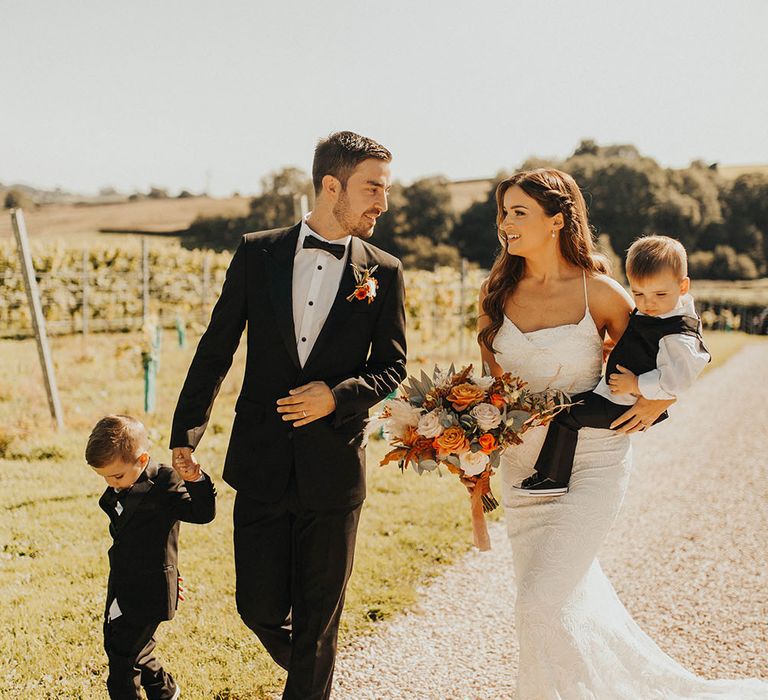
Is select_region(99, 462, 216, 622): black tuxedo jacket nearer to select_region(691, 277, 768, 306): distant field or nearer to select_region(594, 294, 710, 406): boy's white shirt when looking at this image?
select_region(594, 294, 710, 406): boy's white shirt

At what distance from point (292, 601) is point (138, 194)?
227ft

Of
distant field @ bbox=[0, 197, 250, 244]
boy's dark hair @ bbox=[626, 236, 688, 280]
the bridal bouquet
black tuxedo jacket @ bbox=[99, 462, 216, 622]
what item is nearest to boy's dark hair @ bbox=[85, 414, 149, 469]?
black tuxedo jacket @ bbox=[99, 462, 216, 622]

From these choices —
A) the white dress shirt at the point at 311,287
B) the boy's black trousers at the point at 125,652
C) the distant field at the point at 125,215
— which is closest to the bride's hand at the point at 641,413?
the white dress shirt at the point at 311,287

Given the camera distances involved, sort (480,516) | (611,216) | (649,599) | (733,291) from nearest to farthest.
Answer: (480,516) < (649,599) < (733,291) < (611,216)

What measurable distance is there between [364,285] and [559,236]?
106cm

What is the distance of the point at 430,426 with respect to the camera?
288 cm

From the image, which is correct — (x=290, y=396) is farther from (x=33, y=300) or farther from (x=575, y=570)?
(x=33, y=300)

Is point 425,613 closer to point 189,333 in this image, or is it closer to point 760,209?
point 189,333

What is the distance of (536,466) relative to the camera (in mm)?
3191

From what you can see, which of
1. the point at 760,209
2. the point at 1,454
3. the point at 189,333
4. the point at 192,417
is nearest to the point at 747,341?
the point at 189,333

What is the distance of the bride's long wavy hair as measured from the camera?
10.7 feet

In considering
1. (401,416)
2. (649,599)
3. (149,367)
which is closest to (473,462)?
(401,416)

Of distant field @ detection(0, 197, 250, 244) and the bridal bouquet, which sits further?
distant field @ detection(0, 197, 250, 244)

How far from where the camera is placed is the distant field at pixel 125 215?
49344mm
